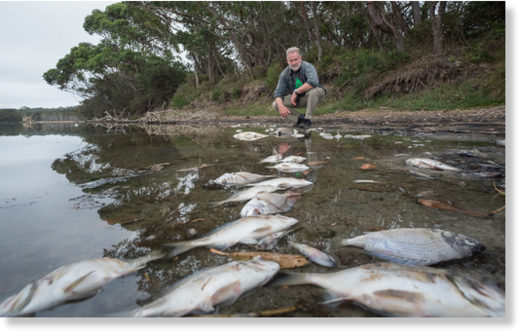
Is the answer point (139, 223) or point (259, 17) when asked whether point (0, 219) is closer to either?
point (139, 223)

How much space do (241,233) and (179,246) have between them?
33cm

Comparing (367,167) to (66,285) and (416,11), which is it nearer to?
(66,285)

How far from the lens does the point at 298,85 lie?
5.84 metres

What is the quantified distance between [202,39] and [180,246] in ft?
64.8

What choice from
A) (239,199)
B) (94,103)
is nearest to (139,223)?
(239,199)

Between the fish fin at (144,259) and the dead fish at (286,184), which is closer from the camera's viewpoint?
the fish fin at (144,259)

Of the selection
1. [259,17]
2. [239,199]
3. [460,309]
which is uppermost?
[259,17]

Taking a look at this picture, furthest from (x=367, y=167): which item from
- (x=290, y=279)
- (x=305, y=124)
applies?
(x=305, y=124)

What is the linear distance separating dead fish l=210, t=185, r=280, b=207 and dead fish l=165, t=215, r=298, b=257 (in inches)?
17.4

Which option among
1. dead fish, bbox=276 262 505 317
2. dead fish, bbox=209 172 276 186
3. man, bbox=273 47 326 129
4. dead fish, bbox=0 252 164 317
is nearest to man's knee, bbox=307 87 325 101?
man, bbox=273 47 326 129

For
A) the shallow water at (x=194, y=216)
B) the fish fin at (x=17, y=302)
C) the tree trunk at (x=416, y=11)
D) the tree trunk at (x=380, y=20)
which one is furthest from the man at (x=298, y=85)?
the tree trunk at (x=416, y=11)

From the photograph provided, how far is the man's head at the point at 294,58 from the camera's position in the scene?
523 cm

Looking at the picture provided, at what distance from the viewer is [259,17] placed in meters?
17.8

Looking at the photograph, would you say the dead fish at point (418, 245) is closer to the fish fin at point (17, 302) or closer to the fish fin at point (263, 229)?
the fish fin at point (263, 229)
